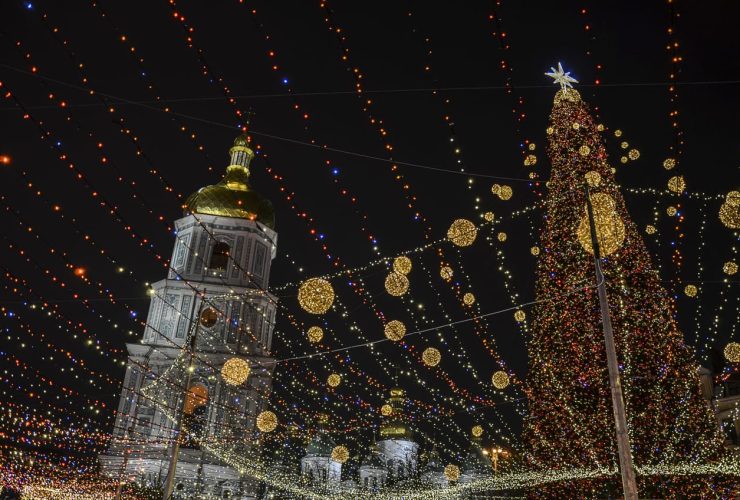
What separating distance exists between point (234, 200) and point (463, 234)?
25.1 m

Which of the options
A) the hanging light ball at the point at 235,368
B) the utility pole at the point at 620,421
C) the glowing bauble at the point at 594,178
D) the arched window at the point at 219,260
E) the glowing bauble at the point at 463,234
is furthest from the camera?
the arched window at the point at 219,260

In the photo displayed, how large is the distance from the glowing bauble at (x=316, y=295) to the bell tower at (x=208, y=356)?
15.5 metres

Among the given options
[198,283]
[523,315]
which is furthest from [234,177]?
[523,315]

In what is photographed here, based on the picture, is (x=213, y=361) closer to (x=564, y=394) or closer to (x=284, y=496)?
(x=284, y=496)

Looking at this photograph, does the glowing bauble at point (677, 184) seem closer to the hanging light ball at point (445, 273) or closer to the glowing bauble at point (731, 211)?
the glowing bauble at point (731, 211)

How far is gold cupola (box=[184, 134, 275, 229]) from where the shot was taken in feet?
109

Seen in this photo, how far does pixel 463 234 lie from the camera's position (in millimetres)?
10828

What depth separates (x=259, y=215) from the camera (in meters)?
34.5

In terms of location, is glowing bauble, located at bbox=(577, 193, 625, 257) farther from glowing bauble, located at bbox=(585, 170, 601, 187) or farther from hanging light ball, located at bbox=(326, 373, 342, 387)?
hanging light ball, located at bbox=(326, 373, 342, 387)

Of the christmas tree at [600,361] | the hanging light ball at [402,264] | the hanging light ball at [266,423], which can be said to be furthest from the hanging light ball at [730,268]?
the hanging light ball at [266,423]

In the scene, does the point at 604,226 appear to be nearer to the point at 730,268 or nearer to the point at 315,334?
the point at 730,268

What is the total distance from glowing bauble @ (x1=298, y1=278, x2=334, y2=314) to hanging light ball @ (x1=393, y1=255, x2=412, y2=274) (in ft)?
4.51

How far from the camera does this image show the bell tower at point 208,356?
1111 inches

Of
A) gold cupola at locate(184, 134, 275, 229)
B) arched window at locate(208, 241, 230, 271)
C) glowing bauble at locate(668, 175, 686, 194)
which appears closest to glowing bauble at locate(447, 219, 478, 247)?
glowing bauble at locate(668, 175, 686, 194)
